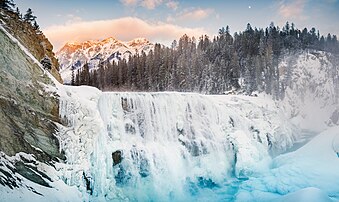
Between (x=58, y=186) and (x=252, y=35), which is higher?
(x=252, y=35)

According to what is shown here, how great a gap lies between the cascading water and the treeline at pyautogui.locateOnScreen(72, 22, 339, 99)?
760 inches

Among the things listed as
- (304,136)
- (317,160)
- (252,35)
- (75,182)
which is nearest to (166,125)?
(75,182)

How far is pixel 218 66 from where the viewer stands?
1887 inches

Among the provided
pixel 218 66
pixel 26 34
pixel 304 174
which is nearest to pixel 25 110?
pixel 26 34

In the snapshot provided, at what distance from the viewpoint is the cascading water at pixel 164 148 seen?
46.6 feet

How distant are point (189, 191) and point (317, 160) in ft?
29.3

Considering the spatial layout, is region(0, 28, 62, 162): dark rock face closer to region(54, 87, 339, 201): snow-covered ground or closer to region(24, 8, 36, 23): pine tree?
region(54, 87, 339, 201): snow-covered ground

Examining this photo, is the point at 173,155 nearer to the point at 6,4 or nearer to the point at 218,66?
the point at 6,4

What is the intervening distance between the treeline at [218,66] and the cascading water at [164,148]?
19.3 m

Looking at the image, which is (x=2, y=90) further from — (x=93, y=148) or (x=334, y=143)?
(x=334, y=143)

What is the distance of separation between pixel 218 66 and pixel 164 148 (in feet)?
104

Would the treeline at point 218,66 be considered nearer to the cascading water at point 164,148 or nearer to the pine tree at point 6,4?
the cascading water at point 164,148

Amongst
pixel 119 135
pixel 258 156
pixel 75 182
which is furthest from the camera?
pixel 258 156

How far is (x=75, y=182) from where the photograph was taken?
12.9 meters
